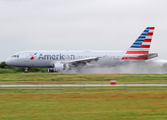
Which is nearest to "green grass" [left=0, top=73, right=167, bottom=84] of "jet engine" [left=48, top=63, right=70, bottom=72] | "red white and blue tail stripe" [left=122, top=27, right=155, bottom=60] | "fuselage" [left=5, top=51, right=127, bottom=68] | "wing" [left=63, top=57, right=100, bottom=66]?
"jet engine" [left=48, top=63, right=70, bottom=72]

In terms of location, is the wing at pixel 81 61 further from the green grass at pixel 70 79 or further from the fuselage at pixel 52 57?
the green grass at pixel 70 79

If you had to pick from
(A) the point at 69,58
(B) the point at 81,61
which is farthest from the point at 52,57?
(B) the point at 81,61

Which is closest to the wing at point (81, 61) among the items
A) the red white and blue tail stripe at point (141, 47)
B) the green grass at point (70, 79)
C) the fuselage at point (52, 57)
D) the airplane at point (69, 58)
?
the airplane at point (69, 58)

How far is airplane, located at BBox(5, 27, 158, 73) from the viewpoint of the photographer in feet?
149

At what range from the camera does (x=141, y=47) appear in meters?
49.3

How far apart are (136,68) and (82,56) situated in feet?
34.2
